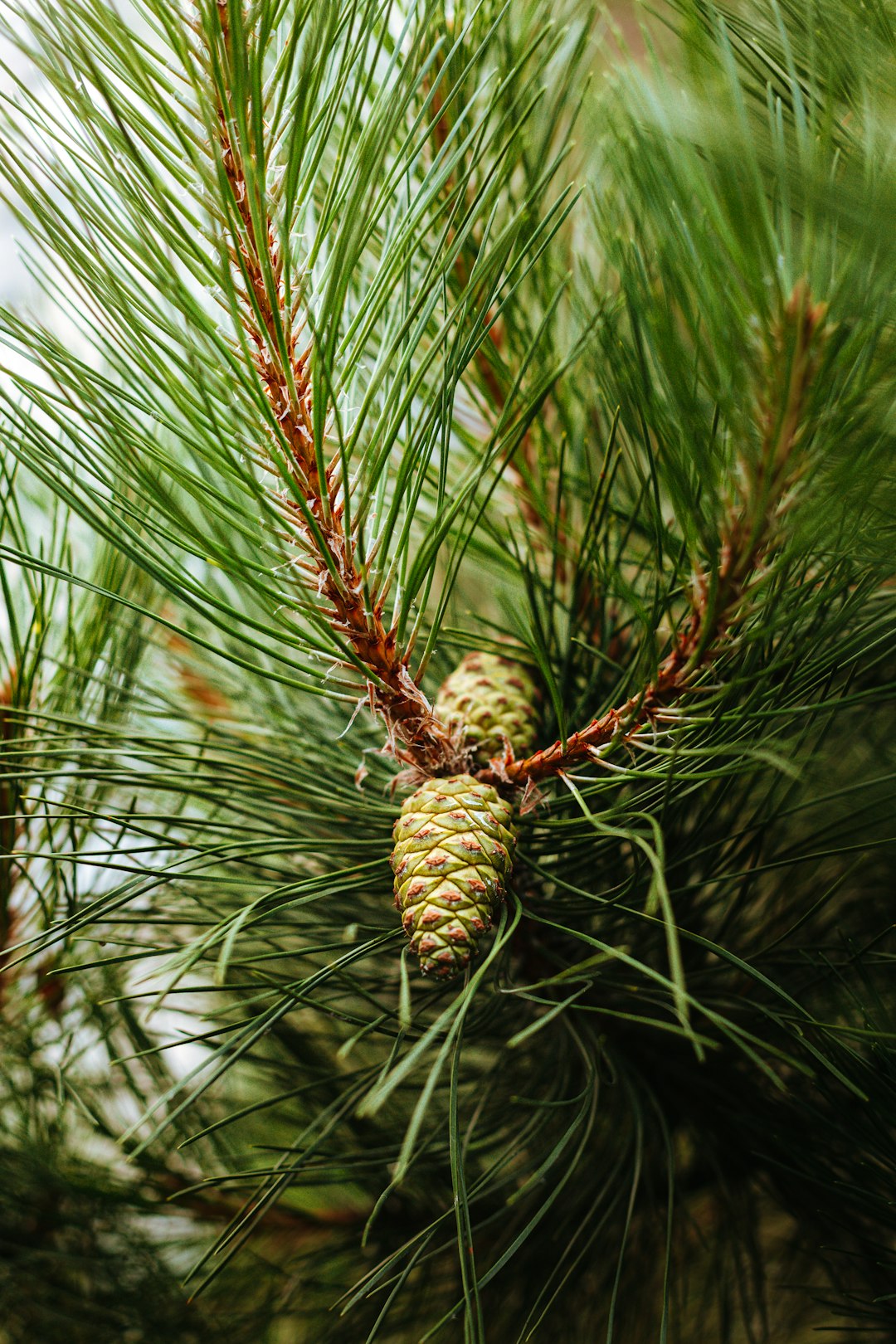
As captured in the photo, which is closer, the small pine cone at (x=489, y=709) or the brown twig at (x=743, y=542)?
the brown twig at (x=743, y=542)

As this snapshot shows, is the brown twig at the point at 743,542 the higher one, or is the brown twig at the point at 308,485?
the brown twig at the point at 308,485

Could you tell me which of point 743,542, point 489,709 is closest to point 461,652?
point 489,709

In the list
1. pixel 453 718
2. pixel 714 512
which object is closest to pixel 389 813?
pixel 453 718

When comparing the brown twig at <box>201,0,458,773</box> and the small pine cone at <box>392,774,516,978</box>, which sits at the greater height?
the brown twig at <box>201,0,458,773</box>

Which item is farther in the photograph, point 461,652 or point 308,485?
point 461,652

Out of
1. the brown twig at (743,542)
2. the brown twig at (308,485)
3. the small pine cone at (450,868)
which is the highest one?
the brown twig at (308,485)

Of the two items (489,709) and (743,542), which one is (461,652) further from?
(743,542)
